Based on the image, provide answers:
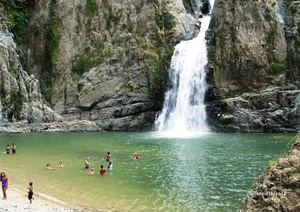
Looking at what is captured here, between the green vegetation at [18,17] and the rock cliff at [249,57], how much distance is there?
3534 centimetres

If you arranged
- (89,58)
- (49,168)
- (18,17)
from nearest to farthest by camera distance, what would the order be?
(49,168), (89,58), (18,17)

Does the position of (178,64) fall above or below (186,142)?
above

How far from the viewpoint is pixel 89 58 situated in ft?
267

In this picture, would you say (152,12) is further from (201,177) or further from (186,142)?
(201,177)

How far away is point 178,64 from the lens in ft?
249

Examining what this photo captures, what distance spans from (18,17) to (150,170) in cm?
5862

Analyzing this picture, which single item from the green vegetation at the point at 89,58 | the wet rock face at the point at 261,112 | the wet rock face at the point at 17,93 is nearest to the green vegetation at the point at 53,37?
the green vegetation at the point at 89,58

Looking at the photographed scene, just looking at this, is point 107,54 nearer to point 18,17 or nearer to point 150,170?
point 18,17

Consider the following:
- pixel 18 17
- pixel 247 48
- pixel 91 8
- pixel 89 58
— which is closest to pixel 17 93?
pixel 89 58

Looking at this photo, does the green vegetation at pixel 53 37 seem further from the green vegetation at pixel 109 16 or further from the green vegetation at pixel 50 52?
the green vegetation at pixel 109 16

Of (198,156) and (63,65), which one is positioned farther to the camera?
(63,65)

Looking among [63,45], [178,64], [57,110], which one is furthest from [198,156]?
[63,45]

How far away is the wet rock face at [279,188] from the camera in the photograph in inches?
480

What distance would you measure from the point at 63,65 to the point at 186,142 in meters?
35.4
